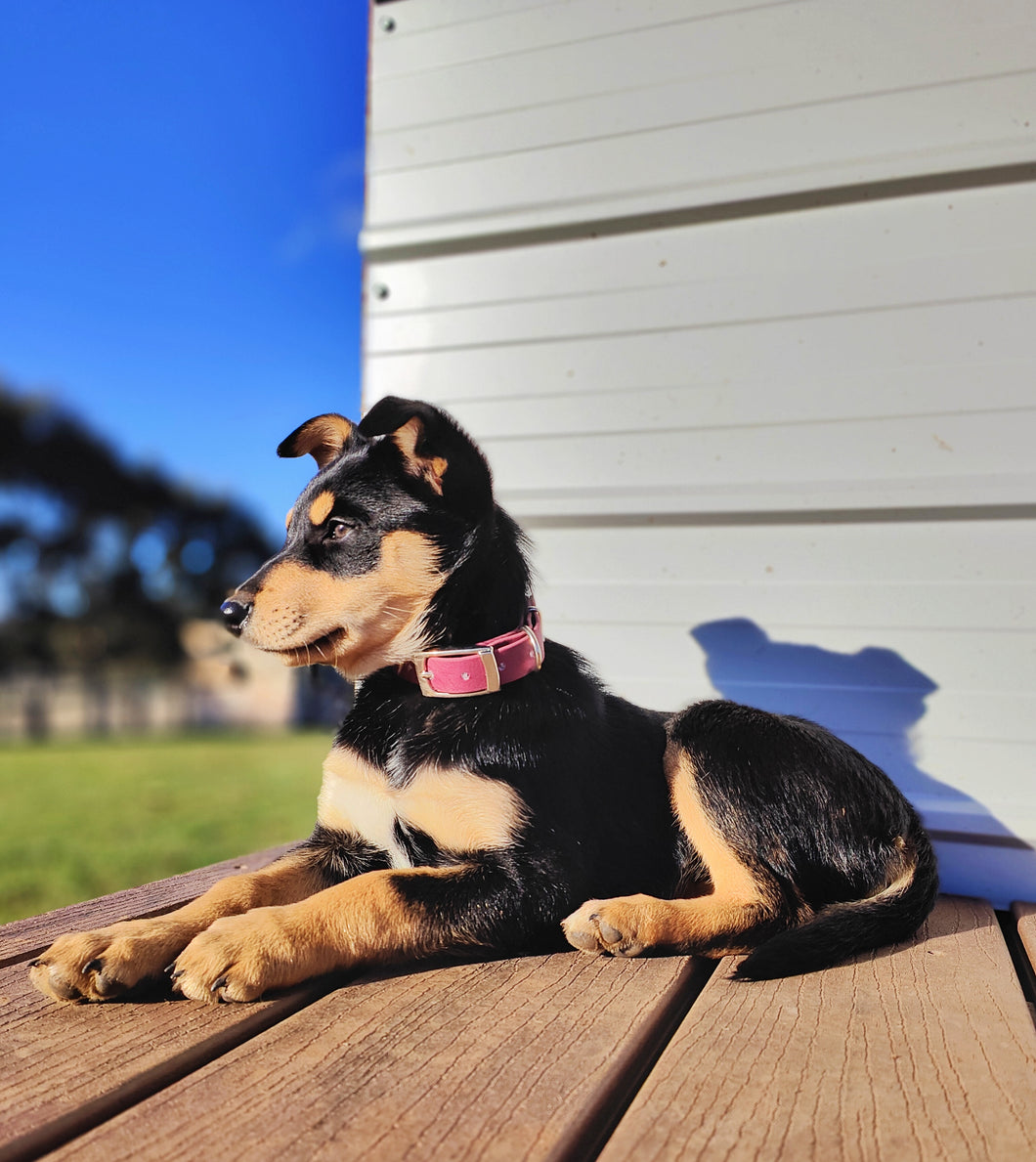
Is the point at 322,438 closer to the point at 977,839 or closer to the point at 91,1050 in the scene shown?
the point at 91,1050

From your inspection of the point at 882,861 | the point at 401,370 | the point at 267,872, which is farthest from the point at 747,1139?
the point at 401,370

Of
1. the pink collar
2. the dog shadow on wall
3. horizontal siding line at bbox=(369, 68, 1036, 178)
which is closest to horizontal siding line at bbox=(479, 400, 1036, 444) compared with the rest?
the dog shadow on wall

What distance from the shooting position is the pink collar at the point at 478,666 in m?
1.81

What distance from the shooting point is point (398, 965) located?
1665 millimetres

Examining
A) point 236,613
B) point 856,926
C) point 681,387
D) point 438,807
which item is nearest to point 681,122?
point 681,387

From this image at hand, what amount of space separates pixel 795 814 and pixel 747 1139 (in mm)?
895

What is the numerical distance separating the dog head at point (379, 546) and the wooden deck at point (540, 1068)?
2.18 ft

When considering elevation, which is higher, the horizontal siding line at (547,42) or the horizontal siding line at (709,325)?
the horizontal siding line at (547,42)

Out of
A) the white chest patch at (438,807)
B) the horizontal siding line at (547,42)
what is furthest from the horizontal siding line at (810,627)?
the horizontal siding line at (547,42)

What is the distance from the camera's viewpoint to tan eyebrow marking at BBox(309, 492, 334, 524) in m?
1.87

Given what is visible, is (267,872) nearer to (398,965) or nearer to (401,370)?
(398,965)

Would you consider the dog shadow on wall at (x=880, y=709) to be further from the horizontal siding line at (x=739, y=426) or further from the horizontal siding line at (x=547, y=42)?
the horizontal siding line at (x=547, y=42)

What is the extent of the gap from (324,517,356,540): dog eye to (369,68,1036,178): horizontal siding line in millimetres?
1901

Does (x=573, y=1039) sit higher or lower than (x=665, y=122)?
lower
